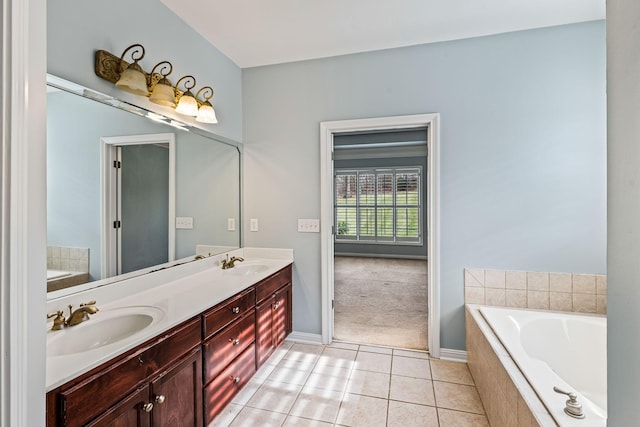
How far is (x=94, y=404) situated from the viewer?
1008 mm

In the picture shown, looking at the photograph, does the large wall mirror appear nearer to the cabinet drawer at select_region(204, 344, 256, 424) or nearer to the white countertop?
the white countertop

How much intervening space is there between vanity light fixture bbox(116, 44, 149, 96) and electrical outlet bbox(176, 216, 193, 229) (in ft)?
2.79

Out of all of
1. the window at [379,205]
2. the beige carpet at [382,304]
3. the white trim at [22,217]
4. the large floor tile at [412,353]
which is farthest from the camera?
the window at [379,205]

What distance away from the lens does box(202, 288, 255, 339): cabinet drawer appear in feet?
5.16

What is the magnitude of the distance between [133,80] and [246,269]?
4.93ft

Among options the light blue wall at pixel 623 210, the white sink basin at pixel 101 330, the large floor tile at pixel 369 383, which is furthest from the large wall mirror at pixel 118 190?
the light blue wall at pixel 623 210

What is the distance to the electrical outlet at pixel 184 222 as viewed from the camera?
2.13 metres

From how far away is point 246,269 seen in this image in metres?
2.45

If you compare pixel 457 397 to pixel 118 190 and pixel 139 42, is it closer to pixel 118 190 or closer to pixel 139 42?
pixel 118 190

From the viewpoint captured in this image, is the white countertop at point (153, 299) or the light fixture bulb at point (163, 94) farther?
the light fixture bulb at point (163, 94)

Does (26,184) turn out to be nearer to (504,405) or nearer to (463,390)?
(504,405)

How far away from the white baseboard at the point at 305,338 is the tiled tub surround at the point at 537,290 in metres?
1.31

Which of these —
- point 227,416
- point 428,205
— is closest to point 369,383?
point 227,416

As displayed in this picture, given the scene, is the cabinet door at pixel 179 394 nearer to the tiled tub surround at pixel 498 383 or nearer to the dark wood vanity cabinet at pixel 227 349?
the dark wood vanity cabinet at pixel 227 349
